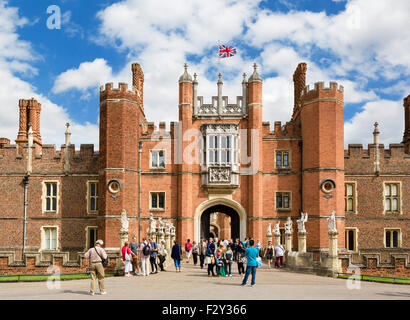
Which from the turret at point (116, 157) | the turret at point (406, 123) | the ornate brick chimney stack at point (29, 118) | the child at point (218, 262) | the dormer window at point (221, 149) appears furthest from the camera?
the ornate brick chimney stack at point (29, 118)

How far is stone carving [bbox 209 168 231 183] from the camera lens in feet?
102

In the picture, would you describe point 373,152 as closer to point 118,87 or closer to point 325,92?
point 325,92

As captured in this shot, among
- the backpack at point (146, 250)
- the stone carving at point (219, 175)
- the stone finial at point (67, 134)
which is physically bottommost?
the backpack at point (146, 250)

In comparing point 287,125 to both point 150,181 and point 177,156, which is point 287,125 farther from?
point 150,181

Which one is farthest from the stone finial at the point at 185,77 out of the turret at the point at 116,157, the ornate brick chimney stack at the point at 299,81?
the ornate brick chimney stack at the point at 299,81

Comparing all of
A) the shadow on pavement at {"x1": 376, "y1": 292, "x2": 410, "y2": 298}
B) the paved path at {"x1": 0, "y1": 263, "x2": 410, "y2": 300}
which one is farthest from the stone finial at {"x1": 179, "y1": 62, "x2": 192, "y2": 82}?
the shadow on pavement at {"x1": 376, "y1": 292, "x2": 410, "y2": 298}

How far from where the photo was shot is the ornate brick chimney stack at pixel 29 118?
37.2 m

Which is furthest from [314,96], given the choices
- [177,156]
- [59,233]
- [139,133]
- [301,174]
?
[59,233]

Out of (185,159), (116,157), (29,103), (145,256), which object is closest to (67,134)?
(116,157)

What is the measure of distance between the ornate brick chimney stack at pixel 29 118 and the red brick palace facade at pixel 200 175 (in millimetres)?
4984

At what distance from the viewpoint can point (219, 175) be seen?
1222 inches

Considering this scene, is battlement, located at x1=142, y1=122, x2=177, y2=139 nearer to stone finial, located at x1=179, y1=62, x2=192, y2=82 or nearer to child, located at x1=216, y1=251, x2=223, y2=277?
stone finial, located at x1=179, y1=62, x2=192, y2=82

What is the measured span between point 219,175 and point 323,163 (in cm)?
678

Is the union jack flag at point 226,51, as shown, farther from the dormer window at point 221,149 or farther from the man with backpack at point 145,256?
the man with backpack at point 145,256
